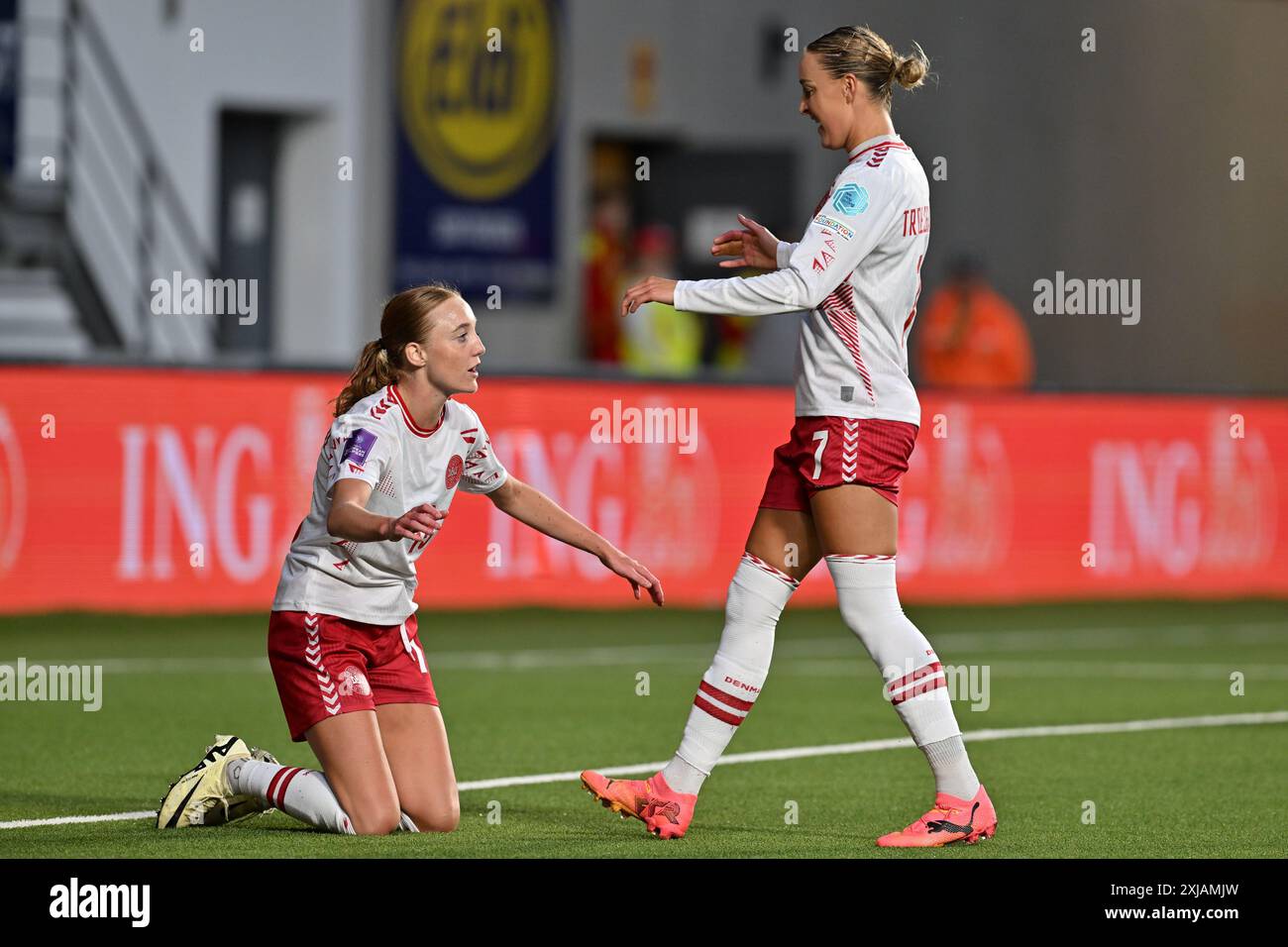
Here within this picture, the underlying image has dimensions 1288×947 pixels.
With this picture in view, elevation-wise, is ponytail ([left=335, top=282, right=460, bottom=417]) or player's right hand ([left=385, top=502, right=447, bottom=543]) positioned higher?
ponytail ([left=335, top=282, right=460, bottom=417])

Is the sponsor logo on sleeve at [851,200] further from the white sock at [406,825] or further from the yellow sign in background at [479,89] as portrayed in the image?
the yellow sign in background at [479,89]

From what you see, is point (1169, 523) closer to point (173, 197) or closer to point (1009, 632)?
point (1009, 632)

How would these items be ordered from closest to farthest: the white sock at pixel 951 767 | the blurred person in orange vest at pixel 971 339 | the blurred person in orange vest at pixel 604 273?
the white sock at pixel 951 767, the blurred person in orange vest at pixel 971 339, the blurred person in orange vest at pixel 604 273

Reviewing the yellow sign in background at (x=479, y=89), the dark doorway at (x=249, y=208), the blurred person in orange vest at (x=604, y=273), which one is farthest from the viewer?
the blurred person in orange vest at (x=604, y=273)

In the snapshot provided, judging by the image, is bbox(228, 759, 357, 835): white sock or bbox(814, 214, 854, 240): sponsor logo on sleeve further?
bbox(228, 759, 357, 835): white sock

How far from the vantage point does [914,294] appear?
22.9 feet

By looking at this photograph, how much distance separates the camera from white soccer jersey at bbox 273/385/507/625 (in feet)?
23.1

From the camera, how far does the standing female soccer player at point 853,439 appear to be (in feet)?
22.2

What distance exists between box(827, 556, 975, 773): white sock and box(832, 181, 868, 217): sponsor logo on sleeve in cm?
97

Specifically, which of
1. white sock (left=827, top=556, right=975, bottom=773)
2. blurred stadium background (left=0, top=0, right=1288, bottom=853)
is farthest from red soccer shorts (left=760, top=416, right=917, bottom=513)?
blurred stadium background (left=0, top=0, right=1288, bottom=853)

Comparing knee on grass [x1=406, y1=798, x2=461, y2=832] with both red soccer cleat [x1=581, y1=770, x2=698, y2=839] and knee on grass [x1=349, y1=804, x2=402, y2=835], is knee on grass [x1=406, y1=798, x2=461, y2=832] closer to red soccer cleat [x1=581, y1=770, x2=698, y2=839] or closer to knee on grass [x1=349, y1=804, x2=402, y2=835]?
knee on grass [x1=349, y1=804, x2=402, y2=835]

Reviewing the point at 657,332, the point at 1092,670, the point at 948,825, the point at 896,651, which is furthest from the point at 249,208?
the point at 948,825

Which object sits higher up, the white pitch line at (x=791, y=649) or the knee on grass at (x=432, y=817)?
the white pitch line at (x=791, y=649)

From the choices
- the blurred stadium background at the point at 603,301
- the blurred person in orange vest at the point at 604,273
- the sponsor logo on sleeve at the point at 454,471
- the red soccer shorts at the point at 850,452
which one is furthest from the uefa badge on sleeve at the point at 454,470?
the blurred person in orange vest at the point at 604,273
